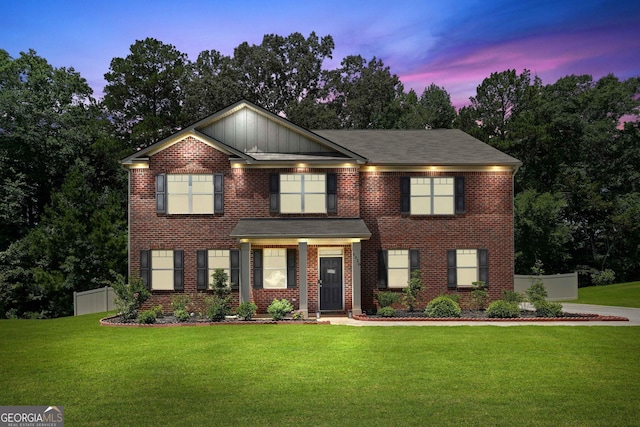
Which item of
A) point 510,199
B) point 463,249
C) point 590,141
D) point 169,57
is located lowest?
point 463,249

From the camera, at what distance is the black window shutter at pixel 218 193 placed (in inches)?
996

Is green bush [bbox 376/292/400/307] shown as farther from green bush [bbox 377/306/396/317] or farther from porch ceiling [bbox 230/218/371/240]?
porch ceiling [bbox 230/218/371/240]

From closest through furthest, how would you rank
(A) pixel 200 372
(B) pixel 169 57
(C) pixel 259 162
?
(A) pixel 200 372 < (C) pixel 259 162 < (B) pixel 169 57

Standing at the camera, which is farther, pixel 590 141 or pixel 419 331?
pixel 590 141

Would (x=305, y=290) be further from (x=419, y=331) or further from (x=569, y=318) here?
(x=569, y=318)

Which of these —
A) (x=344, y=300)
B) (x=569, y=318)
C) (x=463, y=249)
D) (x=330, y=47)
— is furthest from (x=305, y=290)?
(x=330, y=47)

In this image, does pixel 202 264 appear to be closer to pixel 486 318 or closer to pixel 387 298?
pixel 387 298

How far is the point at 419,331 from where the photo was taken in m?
19.5

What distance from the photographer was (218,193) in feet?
83.0

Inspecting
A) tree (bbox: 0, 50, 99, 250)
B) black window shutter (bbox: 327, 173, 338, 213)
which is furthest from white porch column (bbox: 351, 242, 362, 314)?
tree (bbox: 0, 50, 99, 250)

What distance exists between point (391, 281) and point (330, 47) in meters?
33.8

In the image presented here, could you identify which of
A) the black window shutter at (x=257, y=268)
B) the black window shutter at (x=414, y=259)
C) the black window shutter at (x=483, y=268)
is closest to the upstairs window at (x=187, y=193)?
the black window shutter at (x=257, y=268)

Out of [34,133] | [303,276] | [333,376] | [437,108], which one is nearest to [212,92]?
[34,133]

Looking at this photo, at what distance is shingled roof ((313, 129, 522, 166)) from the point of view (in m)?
26.0
